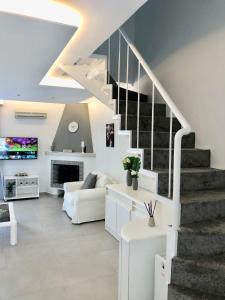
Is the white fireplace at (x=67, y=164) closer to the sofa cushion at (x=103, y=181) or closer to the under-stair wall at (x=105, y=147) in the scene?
the under-stair wall at (x=105, y=147)

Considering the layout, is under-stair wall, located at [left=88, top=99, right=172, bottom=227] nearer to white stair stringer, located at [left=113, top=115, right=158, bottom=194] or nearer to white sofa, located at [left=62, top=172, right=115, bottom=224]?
white stair stringer, located at [left=113, top=115, right=158, bottom=194]

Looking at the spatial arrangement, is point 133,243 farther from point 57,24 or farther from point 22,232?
point 22,232

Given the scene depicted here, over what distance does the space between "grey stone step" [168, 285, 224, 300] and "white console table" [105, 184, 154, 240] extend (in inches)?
48.4

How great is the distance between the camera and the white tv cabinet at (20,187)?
6.02 m

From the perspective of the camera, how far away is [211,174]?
8.04 feet

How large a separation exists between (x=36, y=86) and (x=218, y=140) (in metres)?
3.15

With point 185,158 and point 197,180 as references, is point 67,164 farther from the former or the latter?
point 197,180

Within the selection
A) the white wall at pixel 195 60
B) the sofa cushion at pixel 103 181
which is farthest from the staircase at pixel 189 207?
the sofa cushion at pixel 103 181

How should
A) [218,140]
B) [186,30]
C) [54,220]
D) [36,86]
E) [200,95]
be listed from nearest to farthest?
1. [218,140]
2. [200,95]
3. [186,30]
4. [36,86]
5. [54,220]

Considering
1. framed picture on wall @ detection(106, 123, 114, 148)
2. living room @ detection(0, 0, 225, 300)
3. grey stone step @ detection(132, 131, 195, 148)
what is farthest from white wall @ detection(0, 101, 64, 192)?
grey stone step @ detection(132, 131, 195, 148)

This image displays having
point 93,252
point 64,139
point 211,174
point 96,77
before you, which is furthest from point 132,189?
point 64,139

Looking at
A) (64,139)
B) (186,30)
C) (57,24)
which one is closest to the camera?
(57,24)

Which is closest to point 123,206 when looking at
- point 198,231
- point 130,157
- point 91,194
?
point 130,157

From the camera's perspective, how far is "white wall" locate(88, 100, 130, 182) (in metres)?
4.82
